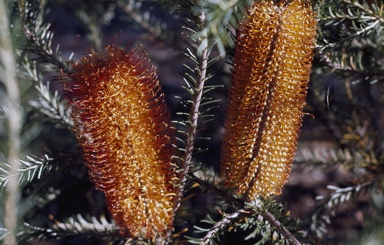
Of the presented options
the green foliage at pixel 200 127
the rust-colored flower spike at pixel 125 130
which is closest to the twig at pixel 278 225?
the green foliage at pixel 200 127

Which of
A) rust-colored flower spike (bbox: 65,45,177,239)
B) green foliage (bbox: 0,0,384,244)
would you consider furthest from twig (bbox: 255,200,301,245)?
rust-colored flower spike (bbox: 65,45,177,239)

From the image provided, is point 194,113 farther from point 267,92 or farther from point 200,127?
point 200,127

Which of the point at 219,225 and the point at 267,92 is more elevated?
the point at 267,92

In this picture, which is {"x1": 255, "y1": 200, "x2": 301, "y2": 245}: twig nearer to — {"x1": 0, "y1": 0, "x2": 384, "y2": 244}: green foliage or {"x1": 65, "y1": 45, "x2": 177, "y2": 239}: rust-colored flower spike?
{"x1": 0, "y1": 0, "x2": 384, "y2": 244}: green foliage

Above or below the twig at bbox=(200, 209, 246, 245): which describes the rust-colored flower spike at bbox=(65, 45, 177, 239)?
above

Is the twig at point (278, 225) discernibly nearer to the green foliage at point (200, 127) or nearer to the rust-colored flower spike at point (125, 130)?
the green foliage at point (200, 127)

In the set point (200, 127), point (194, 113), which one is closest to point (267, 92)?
point (194, 113)
